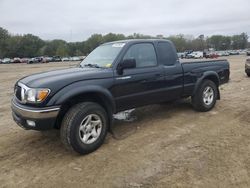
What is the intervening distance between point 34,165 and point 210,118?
393 centimetres

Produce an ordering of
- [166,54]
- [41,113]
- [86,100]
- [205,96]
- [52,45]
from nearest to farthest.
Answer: [41,113]
[86,100]
[166,54]
[205,96]
[52,45]

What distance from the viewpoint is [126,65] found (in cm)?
500

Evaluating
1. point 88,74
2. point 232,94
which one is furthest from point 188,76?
point 232,94

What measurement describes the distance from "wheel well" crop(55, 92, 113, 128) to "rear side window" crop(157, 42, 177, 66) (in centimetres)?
171

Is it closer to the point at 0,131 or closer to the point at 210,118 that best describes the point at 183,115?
the point at 210,118

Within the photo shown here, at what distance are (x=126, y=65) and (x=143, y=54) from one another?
0.79 metres

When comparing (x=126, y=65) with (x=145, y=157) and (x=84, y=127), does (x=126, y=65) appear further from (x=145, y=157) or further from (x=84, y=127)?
(x=145, y=157)

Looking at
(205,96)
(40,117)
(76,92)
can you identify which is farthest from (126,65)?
(205,96)

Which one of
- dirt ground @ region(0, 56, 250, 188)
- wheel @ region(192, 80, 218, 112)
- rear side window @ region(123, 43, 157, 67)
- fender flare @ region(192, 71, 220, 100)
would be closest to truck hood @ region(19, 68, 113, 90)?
rear side window @ region(123, 43, 157, 67)

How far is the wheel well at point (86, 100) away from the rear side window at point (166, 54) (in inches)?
67.4

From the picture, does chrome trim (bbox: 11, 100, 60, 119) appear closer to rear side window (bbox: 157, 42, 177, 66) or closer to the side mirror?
the side mirror

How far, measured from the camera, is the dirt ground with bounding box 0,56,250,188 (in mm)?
3670

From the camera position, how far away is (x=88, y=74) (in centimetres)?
469

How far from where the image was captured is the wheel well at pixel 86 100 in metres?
4.45
